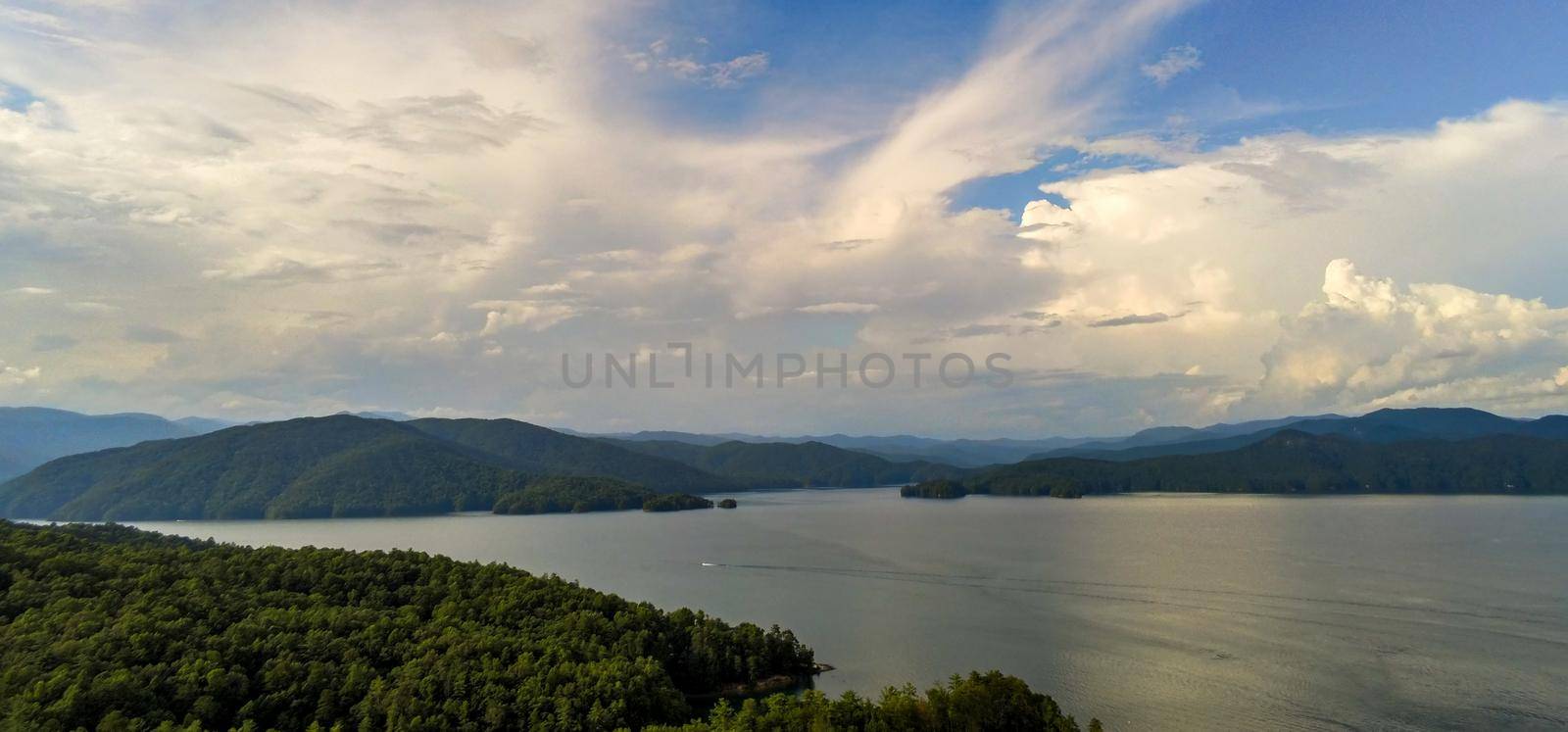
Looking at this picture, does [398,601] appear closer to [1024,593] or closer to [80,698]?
[80,698]

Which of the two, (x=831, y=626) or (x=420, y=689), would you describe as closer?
(x=420, y=689)

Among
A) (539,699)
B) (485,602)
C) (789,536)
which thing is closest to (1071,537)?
(789,536)

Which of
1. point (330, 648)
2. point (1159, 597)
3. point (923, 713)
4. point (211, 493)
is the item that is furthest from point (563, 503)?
point (923, 713)

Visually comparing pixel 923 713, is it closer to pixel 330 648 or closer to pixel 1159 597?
pixel 330 648

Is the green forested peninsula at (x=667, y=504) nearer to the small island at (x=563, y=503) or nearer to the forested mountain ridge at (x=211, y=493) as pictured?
the small island at (x=563, y=503)

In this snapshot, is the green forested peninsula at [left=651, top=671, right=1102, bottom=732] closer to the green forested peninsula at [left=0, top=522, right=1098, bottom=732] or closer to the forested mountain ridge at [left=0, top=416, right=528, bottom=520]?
the green forested peninsula at [left=0, top=522, right=1098, bottom=732]

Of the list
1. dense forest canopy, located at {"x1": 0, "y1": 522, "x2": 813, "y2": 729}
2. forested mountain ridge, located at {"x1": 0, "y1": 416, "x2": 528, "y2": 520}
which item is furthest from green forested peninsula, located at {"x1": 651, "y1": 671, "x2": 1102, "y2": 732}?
forested mountain ridge, located at {"x1": 0, "y1": 416, "x2": 528, "y2": 520}
